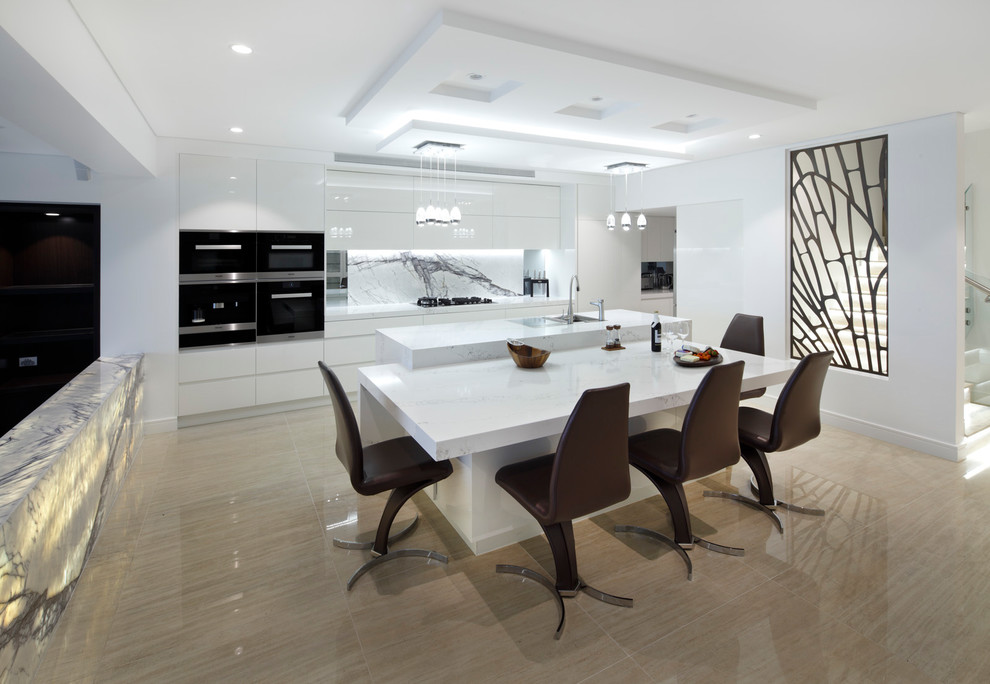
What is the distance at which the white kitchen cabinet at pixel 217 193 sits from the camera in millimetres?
4777

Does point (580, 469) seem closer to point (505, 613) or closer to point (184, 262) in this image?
point (505, 613)

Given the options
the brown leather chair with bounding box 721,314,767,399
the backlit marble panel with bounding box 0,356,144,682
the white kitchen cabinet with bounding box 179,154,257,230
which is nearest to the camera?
the backlit marble panel with bounding box 0,356,144,682

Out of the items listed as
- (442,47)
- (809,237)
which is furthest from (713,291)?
(442,47)

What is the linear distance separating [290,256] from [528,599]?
13.3 feet

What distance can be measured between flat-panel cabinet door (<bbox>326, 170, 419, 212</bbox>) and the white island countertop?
2.04 meters

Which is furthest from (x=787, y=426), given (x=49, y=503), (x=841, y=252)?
(x=49, y=503)

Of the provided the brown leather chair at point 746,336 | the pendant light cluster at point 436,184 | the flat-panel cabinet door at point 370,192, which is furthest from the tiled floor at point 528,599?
the flat-panel cabinet door at point 370,192

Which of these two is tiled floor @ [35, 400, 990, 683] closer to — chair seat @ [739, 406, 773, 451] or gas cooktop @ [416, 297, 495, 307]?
chair seat @ [739, 406, 773, 451]

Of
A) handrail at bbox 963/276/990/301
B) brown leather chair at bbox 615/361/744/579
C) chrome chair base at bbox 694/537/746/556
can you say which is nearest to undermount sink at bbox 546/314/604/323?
brown leather chair at bbox 615/361/744/579

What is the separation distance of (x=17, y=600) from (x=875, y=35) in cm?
412

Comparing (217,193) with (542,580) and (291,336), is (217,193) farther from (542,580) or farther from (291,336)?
(542,580)

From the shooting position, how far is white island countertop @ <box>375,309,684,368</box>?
3.50 meters

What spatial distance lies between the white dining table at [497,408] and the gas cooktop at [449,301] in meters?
2.73

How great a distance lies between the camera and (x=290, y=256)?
5.32 meters
